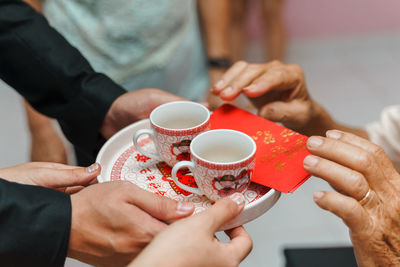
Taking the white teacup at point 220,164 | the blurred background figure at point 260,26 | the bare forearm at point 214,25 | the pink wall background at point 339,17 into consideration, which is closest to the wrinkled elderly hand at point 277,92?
the white teacup at point 220,164

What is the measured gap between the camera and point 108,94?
103cm

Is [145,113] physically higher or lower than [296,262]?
higher

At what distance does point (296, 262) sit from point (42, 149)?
851 millimetres

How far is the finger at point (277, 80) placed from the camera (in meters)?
0.97

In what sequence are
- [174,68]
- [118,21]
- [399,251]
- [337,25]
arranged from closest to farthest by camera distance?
[399,251] → [118,21] → [174,68] → [337,25]

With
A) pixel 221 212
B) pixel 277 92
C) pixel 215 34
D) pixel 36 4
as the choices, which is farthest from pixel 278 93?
pixel 36 4

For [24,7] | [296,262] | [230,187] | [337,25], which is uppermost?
[24,7]

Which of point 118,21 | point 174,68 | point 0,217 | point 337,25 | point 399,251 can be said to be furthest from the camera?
point 337,25

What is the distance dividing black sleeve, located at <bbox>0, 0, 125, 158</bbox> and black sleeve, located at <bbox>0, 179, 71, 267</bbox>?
341 millimetres

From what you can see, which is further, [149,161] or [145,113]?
[145,113]

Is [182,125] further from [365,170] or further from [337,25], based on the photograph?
[337,25]

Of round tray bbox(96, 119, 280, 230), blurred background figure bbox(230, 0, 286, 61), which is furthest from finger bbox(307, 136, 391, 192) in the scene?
blurred background figure bbox(230, 0, 286, 61)

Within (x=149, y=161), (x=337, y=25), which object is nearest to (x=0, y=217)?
(x=149, y=161)

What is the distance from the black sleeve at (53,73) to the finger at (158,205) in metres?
0.38
